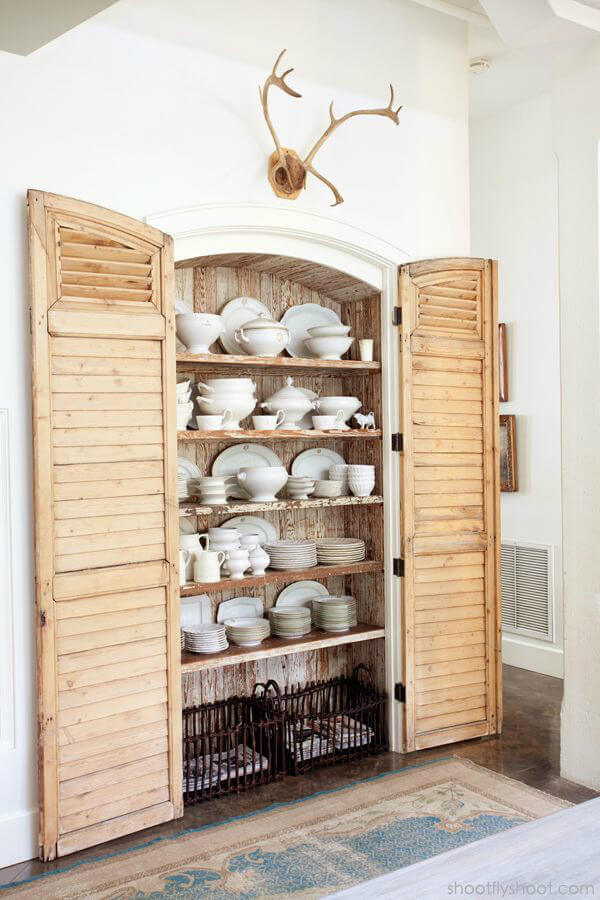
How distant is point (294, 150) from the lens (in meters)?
3.56

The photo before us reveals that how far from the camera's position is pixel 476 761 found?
3701mm

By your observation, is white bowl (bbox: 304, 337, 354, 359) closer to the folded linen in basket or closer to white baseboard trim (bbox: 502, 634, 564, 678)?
the folded linen in basket

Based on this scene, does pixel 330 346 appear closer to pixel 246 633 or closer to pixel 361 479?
pixel 361 479

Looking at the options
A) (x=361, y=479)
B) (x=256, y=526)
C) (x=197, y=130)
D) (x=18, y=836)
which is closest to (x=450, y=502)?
(x=361, y=479)

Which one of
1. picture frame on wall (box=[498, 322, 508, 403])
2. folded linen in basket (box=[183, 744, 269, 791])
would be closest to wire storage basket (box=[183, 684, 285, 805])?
folded linen in basket (box=[183, 744, 269, 791])

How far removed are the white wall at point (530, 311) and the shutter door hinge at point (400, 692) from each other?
1628 mm

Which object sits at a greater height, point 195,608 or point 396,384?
point 396,384

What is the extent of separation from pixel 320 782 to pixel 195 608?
3.09 feet

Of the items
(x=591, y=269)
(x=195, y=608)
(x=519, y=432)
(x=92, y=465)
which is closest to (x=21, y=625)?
(x=92, y=465)

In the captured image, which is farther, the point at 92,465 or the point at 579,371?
the point at 579,371

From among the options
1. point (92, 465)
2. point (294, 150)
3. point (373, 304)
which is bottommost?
point (92, 465)

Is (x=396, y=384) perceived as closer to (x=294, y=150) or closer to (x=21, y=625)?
(x=294, y=150)

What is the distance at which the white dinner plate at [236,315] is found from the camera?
12.5ft

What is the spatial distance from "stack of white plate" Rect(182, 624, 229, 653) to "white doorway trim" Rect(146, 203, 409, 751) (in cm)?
85
